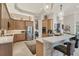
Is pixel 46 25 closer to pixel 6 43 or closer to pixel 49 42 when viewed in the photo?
pixel 49 42

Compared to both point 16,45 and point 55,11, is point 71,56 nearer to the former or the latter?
point 55,11

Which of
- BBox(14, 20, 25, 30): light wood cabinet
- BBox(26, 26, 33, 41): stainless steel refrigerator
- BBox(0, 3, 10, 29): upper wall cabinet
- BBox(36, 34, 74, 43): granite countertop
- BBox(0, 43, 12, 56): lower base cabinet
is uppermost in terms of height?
BBox(0, 3, 10, 29): upper wall cabinet

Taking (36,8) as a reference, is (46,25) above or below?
below

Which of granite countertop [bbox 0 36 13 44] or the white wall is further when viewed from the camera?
the white wall

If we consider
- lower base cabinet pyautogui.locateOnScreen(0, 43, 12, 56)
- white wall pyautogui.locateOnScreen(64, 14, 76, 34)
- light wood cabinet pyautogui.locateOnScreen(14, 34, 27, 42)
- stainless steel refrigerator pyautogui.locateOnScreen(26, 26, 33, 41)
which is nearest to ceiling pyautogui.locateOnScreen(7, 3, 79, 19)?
white wall pyautogui.locateOnScreen(64, 14, 76, 34)

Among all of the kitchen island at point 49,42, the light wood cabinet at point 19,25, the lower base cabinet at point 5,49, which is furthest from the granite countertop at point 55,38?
the lower base cabinet at point 5,49

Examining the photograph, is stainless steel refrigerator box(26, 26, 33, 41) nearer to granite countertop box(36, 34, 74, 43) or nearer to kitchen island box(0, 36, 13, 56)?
granite countertop box(36, 34, 74, 43)

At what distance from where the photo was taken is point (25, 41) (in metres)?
1.67

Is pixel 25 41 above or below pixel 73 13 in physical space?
below

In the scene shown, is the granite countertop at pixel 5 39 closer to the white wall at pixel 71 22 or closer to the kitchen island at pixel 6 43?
the kitchen island at pixel 6 43

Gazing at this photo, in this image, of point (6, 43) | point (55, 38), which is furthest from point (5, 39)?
point (55, 38)

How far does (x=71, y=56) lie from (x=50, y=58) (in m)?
0.38

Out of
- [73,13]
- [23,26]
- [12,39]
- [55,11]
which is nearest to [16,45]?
[12,39]

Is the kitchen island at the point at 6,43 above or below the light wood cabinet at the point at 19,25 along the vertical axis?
below
